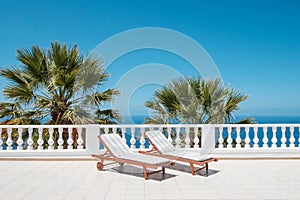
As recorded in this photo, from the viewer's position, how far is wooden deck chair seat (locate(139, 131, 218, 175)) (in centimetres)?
580

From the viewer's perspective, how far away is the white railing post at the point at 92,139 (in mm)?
7350

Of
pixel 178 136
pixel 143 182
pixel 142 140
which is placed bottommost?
pixel 143 182

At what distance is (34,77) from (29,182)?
4460mm

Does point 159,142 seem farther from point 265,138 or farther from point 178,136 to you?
point 265,138

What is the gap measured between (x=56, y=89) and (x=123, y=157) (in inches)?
170

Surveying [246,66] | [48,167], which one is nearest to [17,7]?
[48,167]

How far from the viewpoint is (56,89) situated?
363 inches

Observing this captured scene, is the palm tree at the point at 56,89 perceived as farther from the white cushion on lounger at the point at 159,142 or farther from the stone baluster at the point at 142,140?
the white cushion on lounger at the point at 159,142

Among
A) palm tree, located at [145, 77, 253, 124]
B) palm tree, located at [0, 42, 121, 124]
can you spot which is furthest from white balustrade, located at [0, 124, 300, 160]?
palm tree, located at [145, 77, 253, 124]

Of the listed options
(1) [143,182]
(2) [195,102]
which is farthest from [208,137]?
(1) [143,182]

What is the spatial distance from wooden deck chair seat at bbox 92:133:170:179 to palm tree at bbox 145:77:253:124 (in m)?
2.93

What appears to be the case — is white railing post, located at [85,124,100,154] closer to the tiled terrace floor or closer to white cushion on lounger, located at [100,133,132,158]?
the tiled terrace floor

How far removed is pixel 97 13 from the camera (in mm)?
14094

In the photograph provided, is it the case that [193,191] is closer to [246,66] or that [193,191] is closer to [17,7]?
[17,7]
